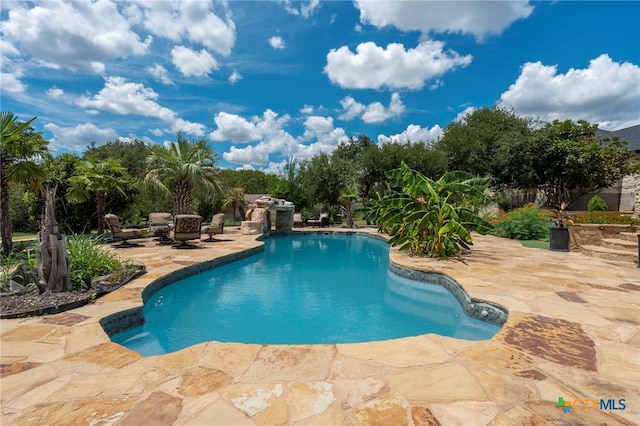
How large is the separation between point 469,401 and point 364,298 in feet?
14.2

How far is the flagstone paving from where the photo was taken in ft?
6.71

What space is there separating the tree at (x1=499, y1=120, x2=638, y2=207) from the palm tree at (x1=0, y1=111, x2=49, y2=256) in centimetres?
2488

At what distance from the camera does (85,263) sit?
5.69 m

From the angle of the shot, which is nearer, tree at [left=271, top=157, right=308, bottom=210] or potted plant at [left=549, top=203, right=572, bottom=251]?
potted plant at [left=549, top=203, right=572, bottom=251]

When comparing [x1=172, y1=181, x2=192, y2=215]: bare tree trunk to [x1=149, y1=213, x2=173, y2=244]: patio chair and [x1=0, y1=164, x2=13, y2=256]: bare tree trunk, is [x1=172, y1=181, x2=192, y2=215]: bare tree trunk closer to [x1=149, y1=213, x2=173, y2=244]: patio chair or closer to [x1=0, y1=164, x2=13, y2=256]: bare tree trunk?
[x1=149, y1=213, x2=173, y2=244]: patio chair

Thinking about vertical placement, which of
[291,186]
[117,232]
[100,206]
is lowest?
[117,232]

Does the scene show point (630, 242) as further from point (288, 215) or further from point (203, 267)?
point (288, 215)

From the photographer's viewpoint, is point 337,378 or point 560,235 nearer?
point 337,378

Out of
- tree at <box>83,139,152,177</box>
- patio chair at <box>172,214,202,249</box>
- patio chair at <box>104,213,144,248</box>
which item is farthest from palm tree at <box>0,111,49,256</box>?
tree at <box>83,139,152,177</box>

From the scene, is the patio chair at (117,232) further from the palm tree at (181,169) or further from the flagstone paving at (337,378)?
the flagstone paving at (337,378)

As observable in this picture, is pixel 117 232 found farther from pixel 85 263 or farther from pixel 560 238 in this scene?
pixel 560 238

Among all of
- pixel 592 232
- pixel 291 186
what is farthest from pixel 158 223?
pixel 592 232

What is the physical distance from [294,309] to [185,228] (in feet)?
20.6

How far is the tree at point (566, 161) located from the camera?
17.7 m
